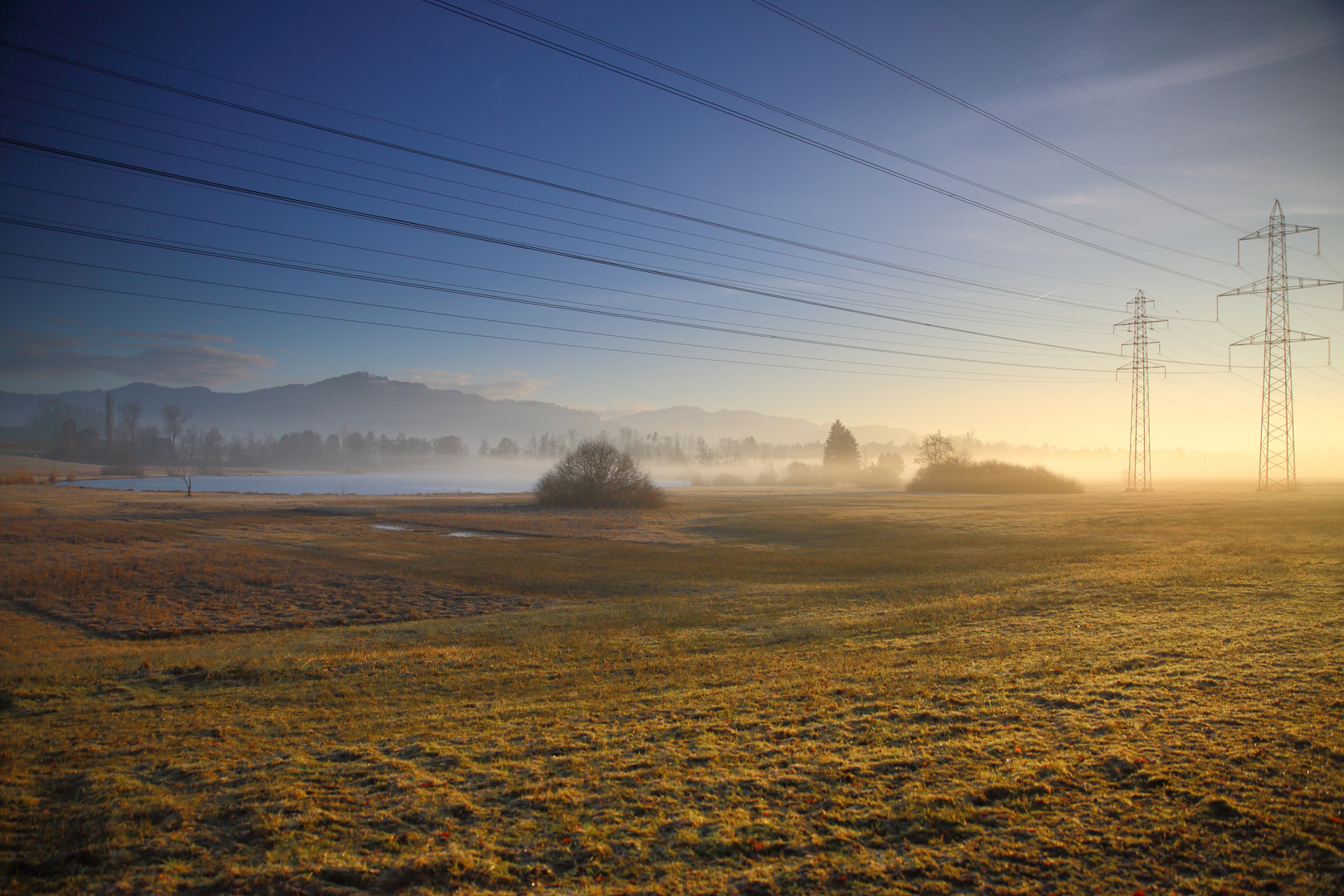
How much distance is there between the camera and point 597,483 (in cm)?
5553

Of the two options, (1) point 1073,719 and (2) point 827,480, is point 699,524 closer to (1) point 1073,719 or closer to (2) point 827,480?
(1) point 1073,719

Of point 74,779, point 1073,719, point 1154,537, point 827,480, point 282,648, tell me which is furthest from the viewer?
point 827,480

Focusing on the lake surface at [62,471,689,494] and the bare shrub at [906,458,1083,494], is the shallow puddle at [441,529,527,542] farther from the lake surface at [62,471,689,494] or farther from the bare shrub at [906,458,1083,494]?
the bare shrub at [906,458,1083,494]

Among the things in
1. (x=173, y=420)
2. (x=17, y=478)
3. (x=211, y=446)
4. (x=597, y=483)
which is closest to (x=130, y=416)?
(x=17, y=478)

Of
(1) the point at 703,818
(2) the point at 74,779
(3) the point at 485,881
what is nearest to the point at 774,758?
(1) the point at 703,818

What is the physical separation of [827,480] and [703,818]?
111m

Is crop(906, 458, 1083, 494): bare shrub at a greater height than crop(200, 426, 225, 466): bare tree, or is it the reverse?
crop(200, 426, 225, 466): bare tree

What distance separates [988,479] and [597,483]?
54531 millimetres

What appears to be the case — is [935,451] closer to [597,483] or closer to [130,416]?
[597,483]

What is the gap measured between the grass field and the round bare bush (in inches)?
1457

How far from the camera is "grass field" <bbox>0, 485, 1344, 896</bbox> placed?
4.29 m

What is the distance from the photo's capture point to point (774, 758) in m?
5.96

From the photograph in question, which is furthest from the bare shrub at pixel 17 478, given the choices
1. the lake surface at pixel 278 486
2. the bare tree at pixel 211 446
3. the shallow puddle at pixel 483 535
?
the bare tree at pixel 211 446

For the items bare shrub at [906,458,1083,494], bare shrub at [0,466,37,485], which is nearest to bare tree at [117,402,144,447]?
bare shrub at [0,466,37,485]
